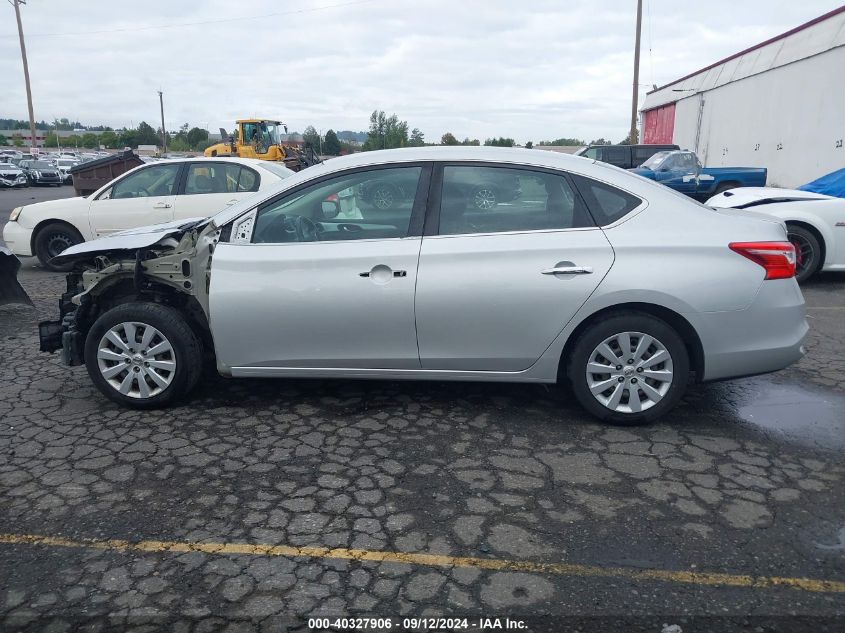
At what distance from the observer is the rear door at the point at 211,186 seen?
30.4 ft

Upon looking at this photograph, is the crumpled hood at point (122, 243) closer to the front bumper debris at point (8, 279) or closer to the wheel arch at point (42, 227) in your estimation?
the front bumper debris at point (8, 279)

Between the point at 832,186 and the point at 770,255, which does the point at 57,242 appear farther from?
the point at 832,186

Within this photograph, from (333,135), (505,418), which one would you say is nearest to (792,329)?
(505,418)

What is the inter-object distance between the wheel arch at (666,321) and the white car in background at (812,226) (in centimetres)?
466

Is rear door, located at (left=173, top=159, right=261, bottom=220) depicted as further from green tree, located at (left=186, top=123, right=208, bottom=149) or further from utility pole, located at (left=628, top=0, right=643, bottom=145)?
green tree, located at (left=186, top=123, right=208, bottom=149)

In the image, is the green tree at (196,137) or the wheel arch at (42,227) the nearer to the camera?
the wheel arch at (42,227)

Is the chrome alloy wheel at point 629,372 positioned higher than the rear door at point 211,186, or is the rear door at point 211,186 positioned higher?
the rear door at point 211,186

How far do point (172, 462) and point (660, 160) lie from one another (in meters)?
16.5

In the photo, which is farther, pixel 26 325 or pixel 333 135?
pixel 333 135

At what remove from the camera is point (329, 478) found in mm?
3670

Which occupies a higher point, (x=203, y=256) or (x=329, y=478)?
(x=203, y=256)

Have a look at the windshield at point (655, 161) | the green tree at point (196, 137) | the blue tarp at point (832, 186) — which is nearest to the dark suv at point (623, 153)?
the windshield at point (655, 161)

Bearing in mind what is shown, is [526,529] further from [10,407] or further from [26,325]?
[26,325]

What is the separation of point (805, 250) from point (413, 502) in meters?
7.01
